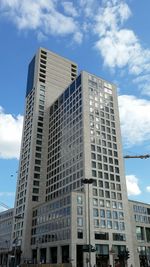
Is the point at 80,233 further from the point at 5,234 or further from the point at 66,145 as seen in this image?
the point at 5,234

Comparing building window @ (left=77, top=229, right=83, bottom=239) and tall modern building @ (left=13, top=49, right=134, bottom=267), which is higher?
tall modern building @ (left=13, top=49, right=134, bottom=267)

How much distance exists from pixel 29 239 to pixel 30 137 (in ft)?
146

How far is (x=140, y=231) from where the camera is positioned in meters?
102

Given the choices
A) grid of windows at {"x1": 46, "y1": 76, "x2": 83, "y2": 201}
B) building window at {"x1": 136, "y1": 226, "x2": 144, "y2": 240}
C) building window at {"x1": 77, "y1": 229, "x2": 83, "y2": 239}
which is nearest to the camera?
building window at {"x1": 77, "y1": 229, "x2": 83, "y2": 239}

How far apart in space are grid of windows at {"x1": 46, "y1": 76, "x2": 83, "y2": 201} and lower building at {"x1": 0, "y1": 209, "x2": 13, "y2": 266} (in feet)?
102

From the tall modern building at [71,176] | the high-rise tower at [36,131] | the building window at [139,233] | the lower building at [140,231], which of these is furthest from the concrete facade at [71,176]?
the building window at [139,233]

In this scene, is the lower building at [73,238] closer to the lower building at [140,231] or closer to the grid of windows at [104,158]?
the grid of windows at [104,158]

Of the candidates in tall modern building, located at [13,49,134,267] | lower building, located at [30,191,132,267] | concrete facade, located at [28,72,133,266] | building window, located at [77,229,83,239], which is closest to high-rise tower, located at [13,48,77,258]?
tall modern building, located at [13,49,134,267]

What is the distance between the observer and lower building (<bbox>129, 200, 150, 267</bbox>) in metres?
95.3

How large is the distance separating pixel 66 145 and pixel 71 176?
50.6 ft

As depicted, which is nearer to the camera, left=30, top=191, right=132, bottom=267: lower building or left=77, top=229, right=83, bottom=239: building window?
left=30, top=191, right=132, bottom=267: lower building

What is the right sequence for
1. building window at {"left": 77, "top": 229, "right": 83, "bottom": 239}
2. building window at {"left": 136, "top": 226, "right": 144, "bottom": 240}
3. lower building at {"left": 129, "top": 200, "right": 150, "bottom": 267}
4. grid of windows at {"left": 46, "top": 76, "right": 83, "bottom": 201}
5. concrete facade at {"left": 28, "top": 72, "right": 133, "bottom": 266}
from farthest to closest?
grid of windows at {"left": 46, "top": 76, "right": 83, "bottom": 201}, building window at {"left": 136, "top": 226, "right": 144, "bottom": 240}, lower building at {"left": 129, "top": 200, "right": 150, "bottom": 267}, concrete facade at {"left": 28, "top": 72, "right": 133, "bottom": 266}, building window at {"left": 77, "top": 229, "right": 83, "bottom": 239}

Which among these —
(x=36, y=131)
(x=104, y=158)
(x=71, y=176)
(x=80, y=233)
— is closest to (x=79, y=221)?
(x=80, y=233)

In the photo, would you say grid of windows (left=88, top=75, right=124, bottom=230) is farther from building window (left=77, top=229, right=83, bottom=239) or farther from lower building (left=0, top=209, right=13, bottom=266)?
lower building (left=0, top=209, right=13, bottom=266)
